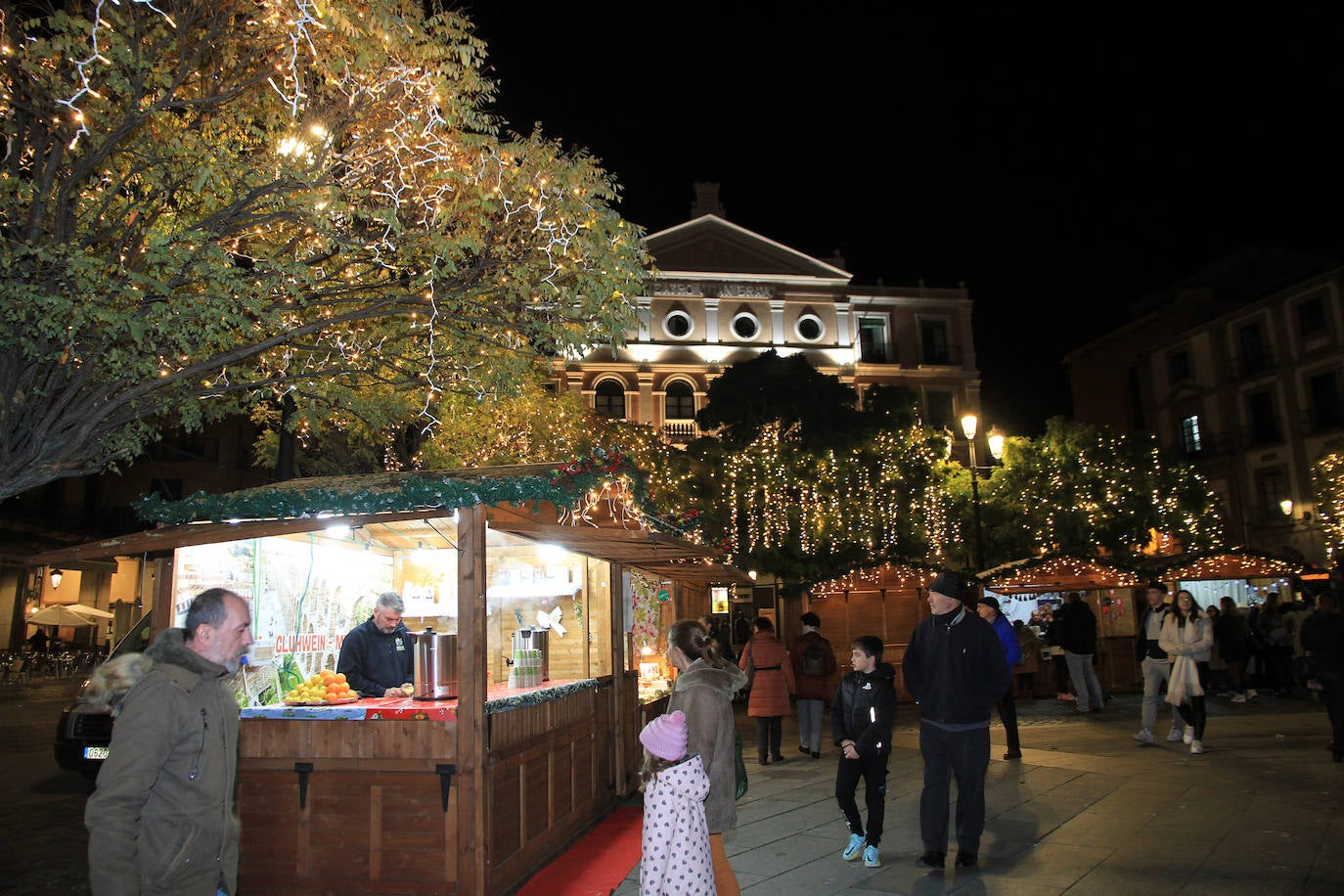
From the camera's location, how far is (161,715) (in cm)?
292

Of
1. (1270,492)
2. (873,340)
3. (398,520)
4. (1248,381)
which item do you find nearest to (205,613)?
(398,520)

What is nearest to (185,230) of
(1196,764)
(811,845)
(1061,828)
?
(811,845)

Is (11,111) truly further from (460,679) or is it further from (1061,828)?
(1061,828)

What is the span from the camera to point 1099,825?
6863 mm

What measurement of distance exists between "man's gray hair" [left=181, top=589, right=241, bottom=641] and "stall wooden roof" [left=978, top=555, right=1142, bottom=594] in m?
15.2

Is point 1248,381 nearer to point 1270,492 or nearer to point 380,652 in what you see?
point 1270,492

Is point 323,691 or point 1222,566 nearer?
point 323,691

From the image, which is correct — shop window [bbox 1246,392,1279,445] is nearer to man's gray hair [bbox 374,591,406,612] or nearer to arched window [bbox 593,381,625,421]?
arched window [bbox 593,381,625,421]

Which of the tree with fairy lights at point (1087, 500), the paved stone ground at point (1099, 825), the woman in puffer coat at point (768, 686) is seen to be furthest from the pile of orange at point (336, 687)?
the tree with fairy lights at point (1087, 500)

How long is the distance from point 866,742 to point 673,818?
2.36m

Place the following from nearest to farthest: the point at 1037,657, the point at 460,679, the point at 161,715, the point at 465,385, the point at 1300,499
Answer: the point at 161,715
the point at 460,679
the point at 465,385
the point at 1037,657
the point at 1300,499

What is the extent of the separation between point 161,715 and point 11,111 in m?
5.88

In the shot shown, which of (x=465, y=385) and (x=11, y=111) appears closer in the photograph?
(x=11, y=111)

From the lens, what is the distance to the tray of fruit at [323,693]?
591cm
